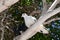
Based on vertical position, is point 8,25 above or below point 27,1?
below

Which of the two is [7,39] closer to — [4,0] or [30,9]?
[30,9]

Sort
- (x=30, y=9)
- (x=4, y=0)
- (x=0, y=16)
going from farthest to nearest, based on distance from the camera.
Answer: (x=30, y=9)
(x=0, y=16)
(x=4, y=0)

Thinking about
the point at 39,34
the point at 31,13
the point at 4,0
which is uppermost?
the point at 31,13

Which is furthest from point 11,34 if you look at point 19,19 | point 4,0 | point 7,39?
point 4,0

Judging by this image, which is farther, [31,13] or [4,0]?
[31,13]

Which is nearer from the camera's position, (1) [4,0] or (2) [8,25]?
(1) [4,0]

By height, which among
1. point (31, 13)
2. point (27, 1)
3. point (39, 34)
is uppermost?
point (27, 1)

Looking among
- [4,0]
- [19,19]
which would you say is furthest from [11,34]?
[4,0]

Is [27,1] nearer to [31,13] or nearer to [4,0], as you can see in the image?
[31,13]

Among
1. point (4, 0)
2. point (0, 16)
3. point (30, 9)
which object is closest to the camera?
point (4, 0)
